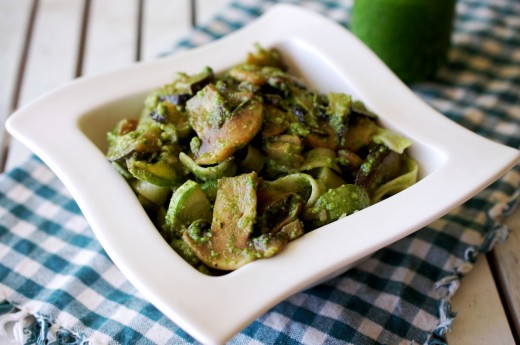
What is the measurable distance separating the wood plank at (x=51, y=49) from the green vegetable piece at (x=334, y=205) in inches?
46.8

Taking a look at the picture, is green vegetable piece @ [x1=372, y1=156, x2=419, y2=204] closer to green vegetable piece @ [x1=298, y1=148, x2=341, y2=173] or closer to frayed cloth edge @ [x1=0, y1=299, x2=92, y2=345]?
green vegetable piece @ [x1=298, y1=148, x2=341, y2=173]

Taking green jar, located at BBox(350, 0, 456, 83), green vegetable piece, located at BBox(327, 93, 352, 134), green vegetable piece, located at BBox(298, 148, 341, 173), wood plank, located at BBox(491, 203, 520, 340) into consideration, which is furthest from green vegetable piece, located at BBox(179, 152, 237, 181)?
green jar, located at BBox(350, 0, 456, 83)

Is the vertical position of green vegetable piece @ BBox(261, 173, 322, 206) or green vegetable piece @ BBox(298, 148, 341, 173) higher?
green vegetable piece @ BBox(298, 148, 341, 173)

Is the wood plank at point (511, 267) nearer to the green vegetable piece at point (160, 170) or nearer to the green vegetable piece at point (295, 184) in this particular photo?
the green vegetable piece at point (295, 184)

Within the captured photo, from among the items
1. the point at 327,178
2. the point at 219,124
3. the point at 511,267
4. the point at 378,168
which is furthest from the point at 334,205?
the point at 511,267

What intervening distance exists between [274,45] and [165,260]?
98cm

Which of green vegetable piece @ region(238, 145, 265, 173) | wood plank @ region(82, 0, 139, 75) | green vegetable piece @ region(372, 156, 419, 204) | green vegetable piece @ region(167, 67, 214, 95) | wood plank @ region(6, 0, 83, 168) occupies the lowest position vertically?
wood plank @ region(6, 0, 83, 168)

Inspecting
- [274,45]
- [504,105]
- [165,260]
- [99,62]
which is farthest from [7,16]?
[504,105]

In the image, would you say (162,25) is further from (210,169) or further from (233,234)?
(233,234)

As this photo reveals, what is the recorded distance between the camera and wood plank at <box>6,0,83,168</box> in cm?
242

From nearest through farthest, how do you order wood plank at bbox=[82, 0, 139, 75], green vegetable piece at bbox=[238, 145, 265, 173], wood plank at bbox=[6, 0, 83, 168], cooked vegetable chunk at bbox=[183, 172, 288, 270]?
1. cooked vegetable chunk at bbox=[183, 172, 288, 270]
2. green vegetable piece at bbox=[238, 145, 265, 173]
3. wood plank at bbox=[6, 0, 83, 168]
4. wood plank at bbox=[82, 0, 139, 75]

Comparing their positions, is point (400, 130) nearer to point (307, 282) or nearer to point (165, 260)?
point (307, 282)

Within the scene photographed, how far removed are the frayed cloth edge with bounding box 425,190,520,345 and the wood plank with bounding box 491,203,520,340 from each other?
0.08 feet

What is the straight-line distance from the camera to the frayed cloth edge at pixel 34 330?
1504 mm
